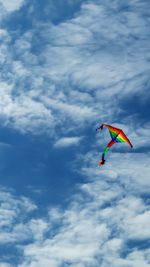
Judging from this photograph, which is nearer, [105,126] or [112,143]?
[105,126]

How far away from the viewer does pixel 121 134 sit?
1908 inches

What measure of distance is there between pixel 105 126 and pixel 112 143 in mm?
4327

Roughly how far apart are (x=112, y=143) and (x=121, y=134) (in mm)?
2871

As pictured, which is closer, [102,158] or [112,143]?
[102,158]

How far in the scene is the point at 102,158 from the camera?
4566 centimetres

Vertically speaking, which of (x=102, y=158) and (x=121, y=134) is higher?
(x=121, y=134)

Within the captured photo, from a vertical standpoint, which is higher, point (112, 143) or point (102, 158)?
point (112, 143)

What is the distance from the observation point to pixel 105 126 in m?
47.3

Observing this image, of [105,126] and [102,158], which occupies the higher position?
[105,126]

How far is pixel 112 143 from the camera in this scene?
51.0 m

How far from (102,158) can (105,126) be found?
4018mm

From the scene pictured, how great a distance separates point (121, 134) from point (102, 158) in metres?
4.60
